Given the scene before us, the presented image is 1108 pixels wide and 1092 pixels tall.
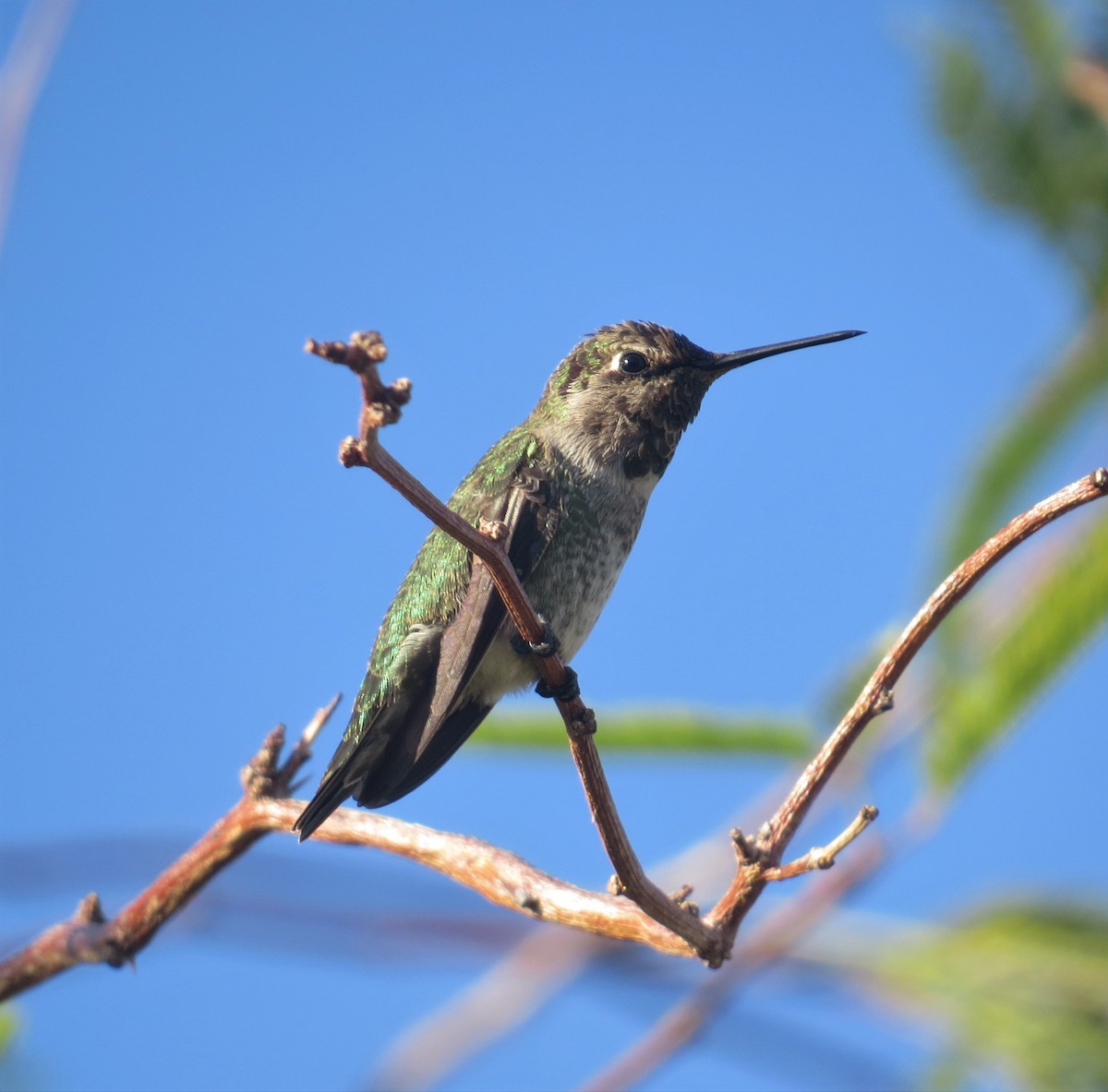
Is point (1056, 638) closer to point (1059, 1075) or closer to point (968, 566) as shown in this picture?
point (968, 566)

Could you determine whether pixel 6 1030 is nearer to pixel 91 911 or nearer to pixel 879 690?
pixel 91 911

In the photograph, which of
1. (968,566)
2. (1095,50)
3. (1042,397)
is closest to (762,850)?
(968,566)

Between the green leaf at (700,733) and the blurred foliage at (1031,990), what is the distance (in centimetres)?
53

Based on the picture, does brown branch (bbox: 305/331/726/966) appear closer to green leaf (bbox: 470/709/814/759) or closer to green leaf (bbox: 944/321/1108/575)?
green leaf (bbox: 470/709/814/759)

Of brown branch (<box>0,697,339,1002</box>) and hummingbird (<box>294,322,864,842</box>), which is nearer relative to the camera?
brown branch (<box>0,697,339,1002</box>)

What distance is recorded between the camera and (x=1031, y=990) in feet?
8.50

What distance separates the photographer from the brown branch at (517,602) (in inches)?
66.8

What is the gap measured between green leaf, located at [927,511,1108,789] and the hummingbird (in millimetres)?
1203

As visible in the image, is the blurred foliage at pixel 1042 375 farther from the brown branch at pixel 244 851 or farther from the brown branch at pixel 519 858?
A: the brown branch at pixel 244 851

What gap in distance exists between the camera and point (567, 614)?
3.71m

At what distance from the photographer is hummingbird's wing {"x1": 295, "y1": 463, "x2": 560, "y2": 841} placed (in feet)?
11.1

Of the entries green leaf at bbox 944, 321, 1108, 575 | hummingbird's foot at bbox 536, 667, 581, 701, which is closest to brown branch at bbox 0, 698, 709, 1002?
hummingbird's foot at bbox 536, 667, 581, 701

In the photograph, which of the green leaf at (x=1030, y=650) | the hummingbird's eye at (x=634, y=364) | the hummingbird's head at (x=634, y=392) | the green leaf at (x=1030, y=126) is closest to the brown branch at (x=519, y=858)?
the green leaf at (x=1030, y=650)

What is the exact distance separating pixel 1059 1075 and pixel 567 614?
1674 millimetres
